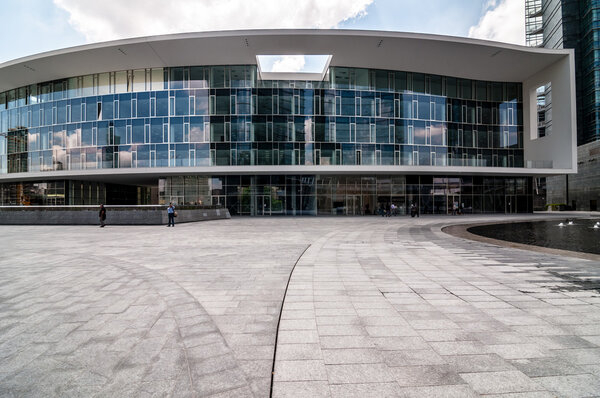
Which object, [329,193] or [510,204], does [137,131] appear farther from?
[510,204]

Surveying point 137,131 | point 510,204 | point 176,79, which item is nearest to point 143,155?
point 137,131

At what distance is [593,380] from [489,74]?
40835mm

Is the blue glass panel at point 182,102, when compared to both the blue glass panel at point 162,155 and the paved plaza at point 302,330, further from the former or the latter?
the paved plaza at point 302,330

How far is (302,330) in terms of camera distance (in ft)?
11.8

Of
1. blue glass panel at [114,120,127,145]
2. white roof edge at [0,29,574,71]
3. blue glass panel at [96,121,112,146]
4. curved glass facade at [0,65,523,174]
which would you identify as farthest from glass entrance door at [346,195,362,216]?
blue glass panel at [96,121,112,146]

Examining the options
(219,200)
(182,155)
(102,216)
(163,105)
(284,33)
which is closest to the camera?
(102,216)

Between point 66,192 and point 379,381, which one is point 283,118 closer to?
point 66,192

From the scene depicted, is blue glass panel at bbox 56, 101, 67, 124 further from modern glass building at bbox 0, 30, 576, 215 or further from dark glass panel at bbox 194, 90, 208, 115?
dark glass panel at bbox 194, 90, 208, 115

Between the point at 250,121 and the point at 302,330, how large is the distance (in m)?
30.3

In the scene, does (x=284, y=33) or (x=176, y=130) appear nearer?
(x=284, y=33)

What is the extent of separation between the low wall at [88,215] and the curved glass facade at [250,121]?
9988 mm

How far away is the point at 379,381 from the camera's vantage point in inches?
100

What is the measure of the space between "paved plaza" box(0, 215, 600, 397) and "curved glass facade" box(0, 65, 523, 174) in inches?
1014

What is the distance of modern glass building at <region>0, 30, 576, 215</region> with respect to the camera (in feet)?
102
